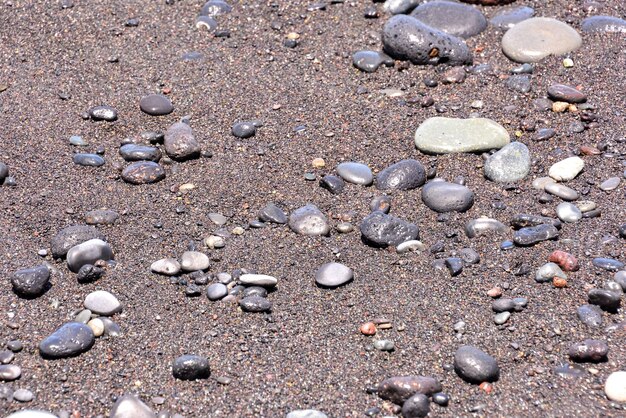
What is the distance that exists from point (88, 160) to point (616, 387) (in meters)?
2.90

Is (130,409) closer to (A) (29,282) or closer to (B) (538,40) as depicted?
(A) (29,282)

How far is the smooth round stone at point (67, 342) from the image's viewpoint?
3.21 meters

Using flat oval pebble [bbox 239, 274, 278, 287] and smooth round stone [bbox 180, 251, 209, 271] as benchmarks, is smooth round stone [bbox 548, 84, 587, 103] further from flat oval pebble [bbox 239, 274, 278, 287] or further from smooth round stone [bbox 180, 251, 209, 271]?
smooth round stone [bbox 180, 251, 209, 271]

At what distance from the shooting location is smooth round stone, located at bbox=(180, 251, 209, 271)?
12.0 ft

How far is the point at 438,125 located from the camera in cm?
450

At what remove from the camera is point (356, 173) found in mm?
4223

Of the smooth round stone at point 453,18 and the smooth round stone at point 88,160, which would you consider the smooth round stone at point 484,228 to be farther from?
the smooth round stone at point 88,160

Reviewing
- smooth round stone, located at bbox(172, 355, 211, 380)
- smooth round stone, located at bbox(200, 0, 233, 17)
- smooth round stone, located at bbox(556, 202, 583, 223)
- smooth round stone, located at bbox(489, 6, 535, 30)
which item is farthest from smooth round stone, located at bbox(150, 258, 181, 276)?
smooth round stone, located at bbox(489, 6, 535, 30)

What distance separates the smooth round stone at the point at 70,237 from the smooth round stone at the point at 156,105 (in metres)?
1.08

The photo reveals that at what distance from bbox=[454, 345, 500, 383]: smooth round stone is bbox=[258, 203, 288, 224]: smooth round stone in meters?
1.22

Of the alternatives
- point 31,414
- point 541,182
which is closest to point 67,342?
point 31,414

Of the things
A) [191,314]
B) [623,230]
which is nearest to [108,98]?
[191,314]

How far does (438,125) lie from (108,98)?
2.01 m

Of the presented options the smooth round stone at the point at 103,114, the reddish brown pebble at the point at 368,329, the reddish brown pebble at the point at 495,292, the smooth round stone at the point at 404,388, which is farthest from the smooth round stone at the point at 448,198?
the smooth round stone at the point at 103,114
